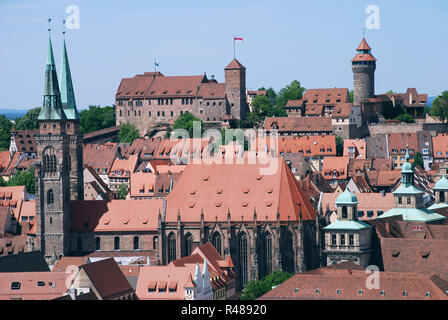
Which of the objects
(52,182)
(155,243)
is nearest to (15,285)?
(52,182)

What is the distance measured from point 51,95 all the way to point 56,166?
6170 millimetres

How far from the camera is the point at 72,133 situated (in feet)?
289

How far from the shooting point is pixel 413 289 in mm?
55594

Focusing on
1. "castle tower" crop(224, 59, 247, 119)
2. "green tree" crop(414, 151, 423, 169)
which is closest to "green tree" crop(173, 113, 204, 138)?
"castle tower" crop(224, 59, 247, 119)

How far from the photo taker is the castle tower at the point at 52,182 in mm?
84000

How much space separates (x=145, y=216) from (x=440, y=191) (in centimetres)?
2999

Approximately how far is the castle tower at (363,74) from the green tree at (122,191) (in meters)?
51.4

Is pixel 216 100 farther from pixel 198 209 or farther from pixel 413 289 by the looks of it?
pixel 413 289

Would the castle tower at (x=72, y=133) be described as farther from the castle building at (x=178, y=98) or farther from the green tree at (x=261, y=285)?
the castle building at (x=178, y=98)

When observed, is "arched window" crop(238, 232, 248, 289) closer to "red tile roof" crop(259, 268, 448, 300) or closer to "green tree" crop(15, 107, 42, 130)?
"red tile roof" crop(259, 268, 448, 300)


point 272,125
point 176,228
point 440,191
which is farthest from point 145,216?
point 272,125

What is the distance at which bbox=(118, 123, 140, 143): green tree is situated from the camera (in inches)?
6599

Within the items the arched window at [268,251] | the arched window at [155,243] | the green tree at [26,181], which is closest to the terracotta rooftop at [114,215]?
the arched window at [155,243]

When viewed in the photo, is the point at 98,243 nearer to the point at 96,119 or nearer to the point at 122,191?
the point at 122,191
